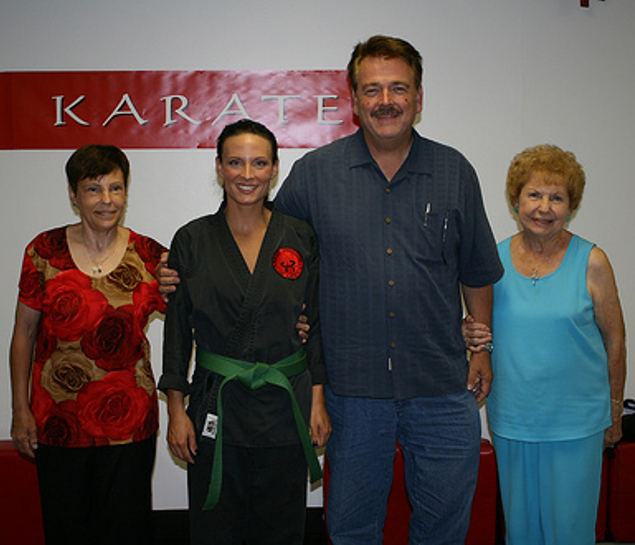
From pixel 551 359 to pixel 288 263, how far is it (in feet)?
2.91

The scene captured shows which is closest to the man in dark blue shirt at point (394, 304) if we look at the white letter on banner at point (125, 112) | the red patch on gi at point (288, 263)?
the red patch on gi at point (288, 263)

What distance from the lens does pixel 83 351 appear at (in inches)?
73.9

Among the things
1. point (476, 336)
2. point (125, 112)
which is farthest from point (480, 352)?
point (125, 112)

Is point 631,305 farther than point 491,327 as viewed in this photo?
Yes

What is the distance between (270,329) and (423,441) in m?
0.57

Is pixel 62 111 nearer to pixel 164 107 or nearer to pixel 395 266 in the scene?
pixel 164 107

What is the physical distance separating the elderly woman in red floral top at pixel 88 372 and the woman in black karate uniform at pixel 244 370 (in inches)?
8.1

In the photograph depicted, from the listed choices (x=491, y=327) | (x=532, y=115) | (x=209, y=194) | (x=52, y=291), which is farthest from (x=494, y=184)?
(x=52, y=291)

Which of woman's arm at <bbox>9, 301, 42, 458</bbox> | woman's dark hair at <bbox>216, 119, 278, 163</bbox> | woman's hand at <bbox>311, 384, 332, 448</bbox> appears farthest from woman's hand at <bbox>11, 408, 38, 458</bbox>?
woman's dark hair at <bbox>216, 119, 278, 163</bbox>

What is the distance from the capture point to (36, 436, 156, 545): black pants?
1.89 m

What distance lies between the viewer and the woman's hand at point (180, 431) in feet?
5.78

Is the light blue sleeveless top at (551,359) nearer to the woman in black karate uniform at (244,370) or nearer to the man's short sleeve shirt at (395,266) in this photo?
the man's short sleeve shirt at (395,266)

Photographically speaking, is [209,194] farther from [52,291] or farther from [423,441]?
[423,441]

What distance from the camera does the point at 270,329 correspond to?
5.76 ft
